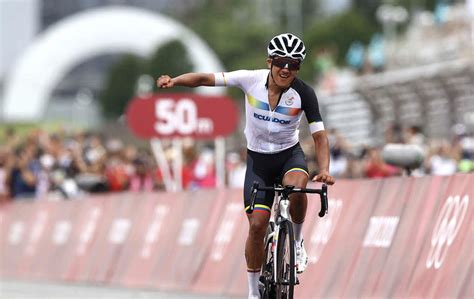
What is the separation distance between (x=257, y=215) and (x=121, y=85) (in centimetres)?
9589

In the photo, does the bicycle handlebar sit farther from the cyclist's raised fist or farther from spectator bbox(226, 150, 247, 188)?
spectator bbox(226, 150, 247, 188)

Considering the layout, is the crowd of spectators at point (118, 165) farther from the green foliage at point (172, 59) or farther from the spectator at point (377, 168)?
the green foliage at point (172, 59)

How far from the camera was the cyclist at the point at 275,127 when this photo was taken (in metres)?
13.1

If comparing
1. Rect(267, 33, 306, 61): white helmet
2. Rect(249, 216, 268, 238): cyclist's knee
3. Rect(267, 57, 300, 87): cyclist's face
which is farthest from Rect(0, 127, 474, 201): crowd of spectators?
Rect(267, 33, 306, 61): white helmet

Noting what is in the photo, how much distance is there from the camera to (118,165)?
27.0 meters

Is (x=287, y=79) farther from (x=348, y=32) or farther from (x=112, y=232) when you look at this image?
(x=348, y=32)

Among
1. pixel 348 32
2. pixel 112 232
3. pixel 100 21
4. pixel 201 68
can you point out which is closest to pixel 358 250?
pixel 112 232

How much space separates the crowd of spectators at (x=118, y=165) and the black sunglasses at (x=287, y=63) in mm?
7663

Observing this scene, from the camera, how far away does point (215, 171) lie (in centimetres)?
2609

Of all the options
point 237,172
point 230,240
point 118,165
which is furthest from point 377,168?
point 118,165

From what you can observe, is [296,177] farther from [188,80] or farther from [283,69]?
[188,80]

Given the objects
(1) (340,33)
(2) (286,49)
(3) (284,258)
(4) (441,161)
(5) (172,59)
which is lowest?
(1) (340,33)

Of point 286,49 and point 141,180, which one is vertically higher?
point 286,49

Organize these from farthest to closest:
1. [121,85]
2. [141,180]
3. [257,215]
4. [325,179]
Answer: [121,85], [141,180], [257,215], [325,179]
